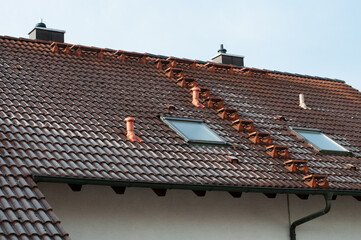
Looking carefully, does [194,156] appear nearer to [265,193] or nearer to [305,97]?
[265,193]

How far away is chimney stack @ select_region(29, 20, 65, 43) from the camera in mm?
15930

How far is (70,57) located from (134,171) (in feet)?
17.4

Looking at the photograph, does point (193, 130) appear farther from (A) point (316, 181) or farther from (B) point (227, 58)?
(B) point (227, 58)

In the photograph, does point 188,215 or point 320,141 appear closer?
point 188,215

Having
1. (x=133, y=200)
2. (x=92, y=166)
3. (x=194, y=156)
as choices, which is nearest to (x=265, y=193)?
(x=194, y=156)

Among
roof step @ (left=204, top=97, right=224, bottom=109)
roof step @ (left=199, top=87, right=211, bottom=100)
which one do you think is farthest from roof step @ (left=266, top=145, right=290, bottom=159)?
roof step @ (left=199, top=87, right=211, bottom=100)

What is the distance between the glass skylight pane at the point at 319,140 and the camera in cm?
1403

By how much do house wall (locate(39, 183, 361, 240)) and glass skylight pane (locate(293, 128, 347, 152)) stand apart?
145 centimetres

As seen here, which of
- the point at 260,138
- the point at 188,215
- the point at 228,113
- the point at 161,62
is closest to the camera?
the point at 188,215

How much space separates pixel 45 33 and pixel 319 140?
7131 mm

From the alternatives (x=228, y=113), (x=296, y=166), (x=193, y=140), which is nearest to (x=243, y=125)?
(x=228, y=113)

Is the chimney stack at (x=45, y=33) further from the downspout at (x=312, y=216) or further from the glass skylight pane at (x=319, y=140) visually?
the downspout at (x=312, y=216)

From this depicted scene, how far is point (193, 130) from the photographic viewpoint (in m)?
12.6

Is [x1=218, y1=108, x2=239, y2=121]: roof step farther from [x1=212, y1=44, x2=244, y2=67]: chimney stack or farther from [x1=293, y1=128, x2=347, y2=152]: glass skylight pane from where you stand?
[x1=212, y1=44, x2=244, y2=67]: chimney stack
